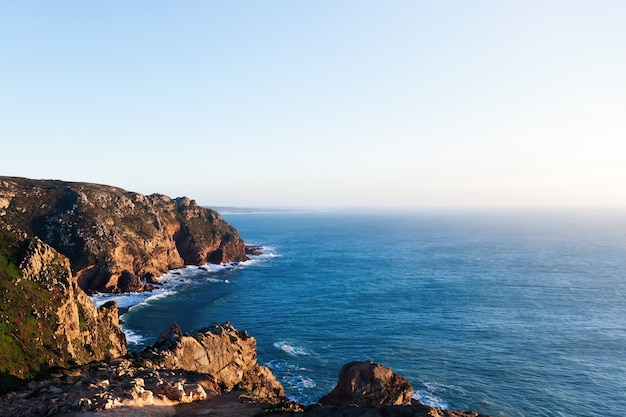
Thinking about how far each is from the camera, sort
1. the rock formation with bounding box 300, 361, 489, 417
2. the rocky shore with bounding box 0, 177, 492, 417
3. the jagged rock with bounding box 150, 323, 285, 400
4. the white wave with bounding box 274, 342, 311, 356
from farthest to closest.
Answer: the white wave with bounding box 274, 342, 311, 356 → the jagged rock with bounding box 150, 323, 285, 400 → the rock formation with bounding box 300, 361, 489, 417 → the rocky shore with bounding box 0, 177, 492, 417

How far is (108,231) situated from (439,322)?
8895 cm

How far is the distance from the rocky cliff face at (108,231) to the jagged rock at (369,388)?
244ft

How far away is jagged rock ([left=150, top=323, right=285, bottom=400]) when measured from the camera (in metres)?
36.4

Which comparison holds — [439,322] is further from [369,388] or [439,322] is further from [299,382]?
[369,388]

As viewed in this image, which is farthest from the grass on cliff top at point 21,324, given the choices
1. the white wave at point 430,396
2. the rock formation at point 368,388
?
the white wave at point 430,396

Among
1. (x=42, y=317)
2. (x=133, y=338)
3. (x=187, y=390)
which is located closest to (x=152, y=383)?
(x=187, y=390)

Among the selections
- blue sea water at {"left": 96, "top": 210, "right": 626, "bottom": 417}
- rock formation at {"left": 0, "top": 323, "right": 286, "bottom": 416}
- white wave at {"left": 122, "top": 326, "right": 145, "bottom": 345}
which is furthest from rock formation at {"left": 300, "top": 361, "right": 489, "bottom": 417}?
white wave at {"left": 122, "top": 326, "right": 145, "bottom": 345}

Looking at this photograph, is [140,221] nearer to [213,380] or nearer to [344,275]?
[344,275]

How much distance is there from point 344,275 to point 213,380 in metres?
91.7

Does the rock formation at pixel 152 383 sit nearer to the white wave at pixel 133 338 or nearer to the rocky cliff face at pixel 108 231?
the white wave at pixel 133 338

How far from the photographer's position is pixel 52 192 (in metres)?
108

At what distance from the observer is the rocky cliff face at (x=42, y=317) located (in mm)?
34556

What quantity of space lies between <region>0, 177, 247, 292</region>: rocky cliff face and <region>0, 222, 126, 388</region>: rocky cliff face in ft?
115

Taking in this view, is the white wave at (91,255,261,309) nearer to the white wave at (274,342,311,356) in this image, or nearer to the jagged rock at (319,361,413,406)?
the white wave at (274,342,311,356)
